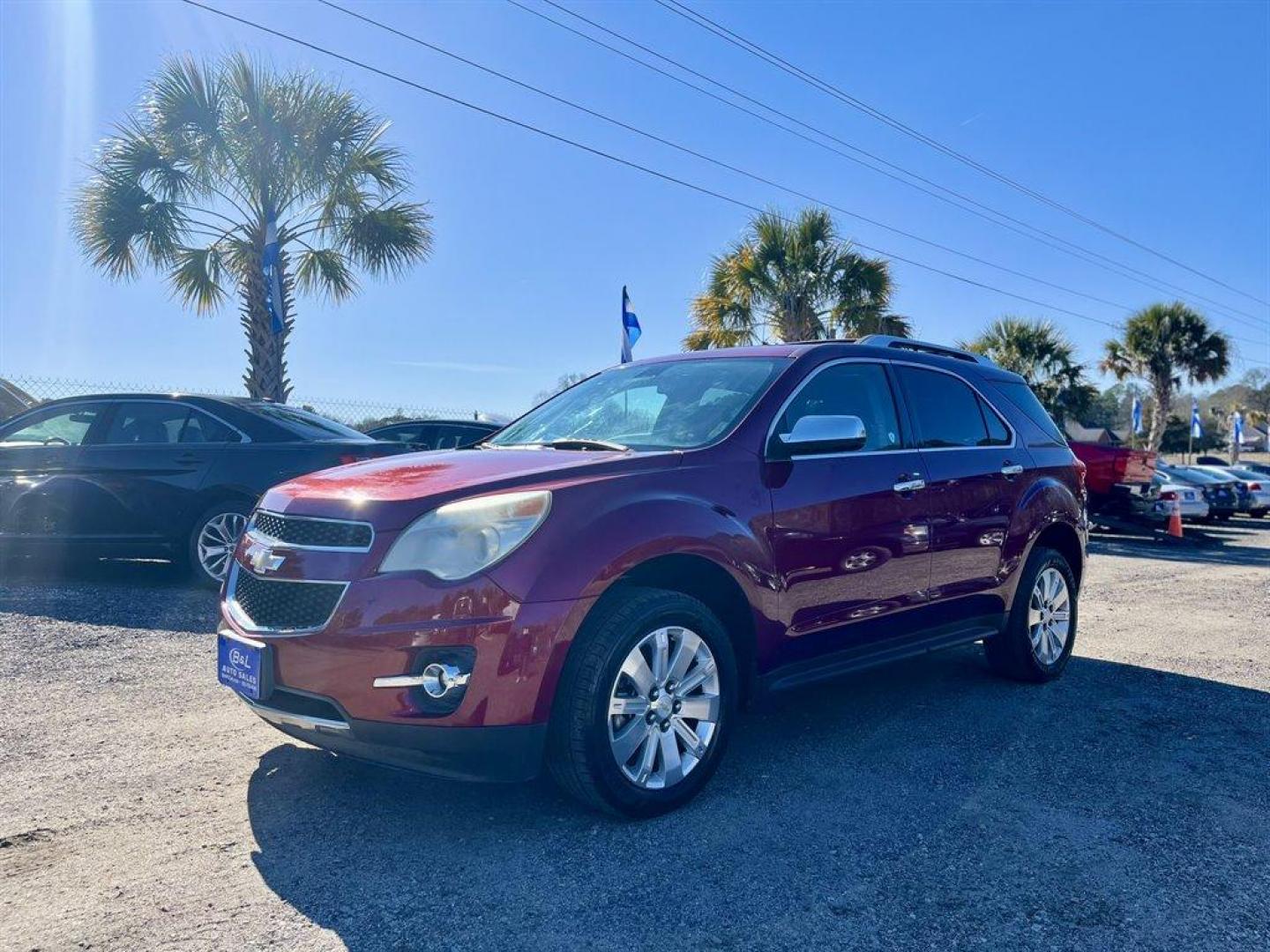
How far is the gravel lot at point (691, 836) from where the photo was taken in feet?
8.57

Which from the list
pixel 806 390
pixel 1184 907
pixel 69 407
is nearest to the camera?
pixel 1184 907

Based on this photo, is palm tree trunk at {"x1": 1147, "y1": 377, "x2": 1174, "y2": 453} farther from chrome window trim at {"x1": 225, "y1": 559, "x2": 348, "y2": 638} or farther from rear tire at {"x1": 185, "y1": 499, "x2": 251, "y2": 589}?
chrome window trim at {"x1": 225, "y1": 559, "x2": 348, "y2": 638}

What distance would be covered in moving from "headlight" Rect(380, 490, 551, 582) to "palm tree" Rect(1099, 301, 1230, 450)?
3360 cm

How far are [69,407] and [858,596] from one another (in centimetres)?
676

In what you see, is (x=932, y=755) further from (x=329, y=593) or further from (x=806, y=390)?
(x=329, y=593)

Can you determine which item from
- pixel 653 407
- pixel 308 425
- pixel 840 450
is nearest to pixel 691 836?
pixel 840 450

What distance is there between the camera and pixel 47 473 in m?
7.59

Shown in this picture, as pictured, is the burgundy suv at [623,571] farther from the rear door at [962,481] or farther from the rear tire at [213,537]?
the rear tire at [213,537]

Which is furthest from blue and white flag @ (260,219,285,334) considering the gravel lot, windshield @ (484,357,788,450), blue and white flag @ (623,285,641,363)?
windshield @ (484,357,788,450)

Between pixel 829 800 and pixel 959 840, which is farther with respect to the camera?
pixel 829 800

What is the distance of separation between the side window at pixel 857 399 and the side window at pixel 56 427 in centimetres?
616

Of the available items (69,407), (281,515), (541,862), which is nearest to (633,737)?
(541,862)

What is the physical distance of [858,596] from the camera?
4.17 meters

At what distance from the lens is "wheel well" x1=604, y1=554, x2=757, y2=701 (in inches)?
138
